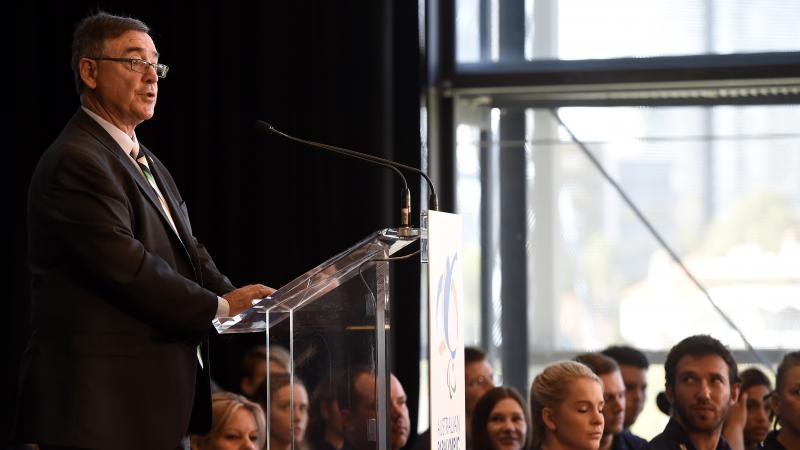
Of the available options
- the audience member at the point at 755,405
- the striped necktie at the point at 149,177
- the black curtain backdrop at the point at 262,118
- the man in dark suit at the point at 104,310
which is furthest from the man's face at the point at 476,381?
the man in dark suit at the point at 104,310

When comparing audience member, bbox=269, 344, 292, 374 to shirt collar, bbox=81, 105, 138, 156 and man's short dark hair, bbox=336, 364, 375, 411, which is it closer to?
man's short dark hair, bbox=336, 364, 375, 411

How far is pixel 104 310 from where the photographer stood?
2.40m

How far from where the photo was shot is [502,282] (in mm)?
6074

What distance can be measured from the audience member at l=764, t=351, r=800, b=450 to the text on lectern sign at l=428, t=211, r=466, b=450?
232 centimetres

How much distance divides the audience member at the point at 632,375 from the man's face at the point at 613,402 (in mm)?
254

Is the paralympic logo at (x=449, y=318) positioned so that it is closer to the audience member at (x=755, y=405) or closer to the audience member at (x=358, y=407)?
the audience member at (x=358, y=407)

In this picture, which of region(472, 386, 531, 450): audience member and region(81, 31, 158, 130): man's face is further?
region(472, 386, 531, 450): audience member

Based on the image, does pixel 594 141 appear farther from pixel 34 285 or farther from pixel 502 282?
pixel 34 285

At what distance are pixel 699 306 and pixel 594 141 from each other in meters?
0.99

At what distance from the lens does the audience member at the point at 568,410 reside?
13.6 ft

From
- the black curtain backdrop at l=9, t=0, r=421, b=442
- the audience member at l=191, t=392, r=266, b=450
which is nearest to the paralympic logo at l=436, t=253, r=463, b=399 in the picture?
the audience member at l=191, t=392, r=266, b=450

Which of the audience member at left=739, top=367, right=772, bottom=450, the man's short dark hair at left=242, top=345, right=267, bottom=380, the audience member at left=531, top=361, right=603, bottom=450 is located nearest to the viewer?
the audience member at left=531, top=361, right=603, bottom=450

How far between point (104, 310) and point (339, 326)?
1.57 feet

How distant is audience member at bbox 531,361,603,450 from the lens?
4156 mm
